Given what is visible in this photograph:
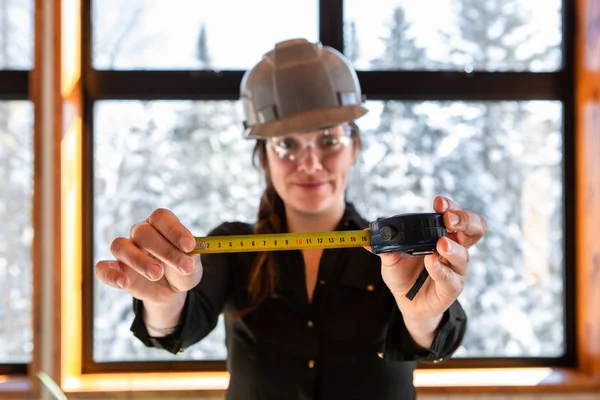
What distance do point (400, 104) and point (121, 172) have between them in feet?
4.51

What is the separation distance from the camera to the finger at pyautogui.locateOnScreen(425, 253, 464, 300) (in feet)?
3.95

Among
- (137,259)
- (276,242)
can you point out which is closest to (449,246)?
(276,242)

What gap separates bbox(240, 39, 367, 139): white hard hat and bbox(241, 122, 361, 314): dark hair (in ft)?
0.33

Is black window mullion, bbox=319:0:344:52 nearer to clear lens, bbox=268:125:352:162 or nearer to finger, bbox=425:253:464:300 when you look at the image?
clear lens, bbox=268:125:352:162

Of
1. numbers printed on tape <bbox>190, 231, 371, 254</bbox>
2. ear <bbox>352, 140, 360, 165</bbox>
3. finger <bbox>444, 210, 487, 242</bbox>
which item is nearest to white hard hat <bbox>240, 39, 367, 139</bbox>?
ear <bbox>352, 140, 360, 165</bbox>

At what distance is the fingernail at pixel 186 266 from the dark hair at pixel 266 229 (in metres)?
0.52

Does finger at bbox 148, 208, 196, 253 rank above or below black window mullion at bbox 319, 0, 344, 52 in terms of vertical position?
below

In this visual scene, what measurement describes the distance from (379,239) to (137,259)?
1.59 ft

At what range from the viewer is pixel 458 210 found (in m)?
1.21

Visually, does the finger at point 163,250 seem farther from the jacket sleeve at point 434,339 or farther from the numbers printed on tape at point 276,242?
the jacket sleeve at point 434,339

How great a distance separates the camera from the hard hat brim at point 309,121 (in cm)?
169

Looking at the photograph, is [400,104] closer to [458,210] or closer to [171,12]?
[171,12]

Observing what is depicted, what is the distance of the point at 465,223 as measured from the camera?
3.95ft

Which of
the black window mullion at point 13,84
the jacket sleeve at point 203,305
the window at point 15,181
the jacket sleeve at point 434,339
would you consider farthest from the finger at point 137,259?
the black window mullion at point 13,84
